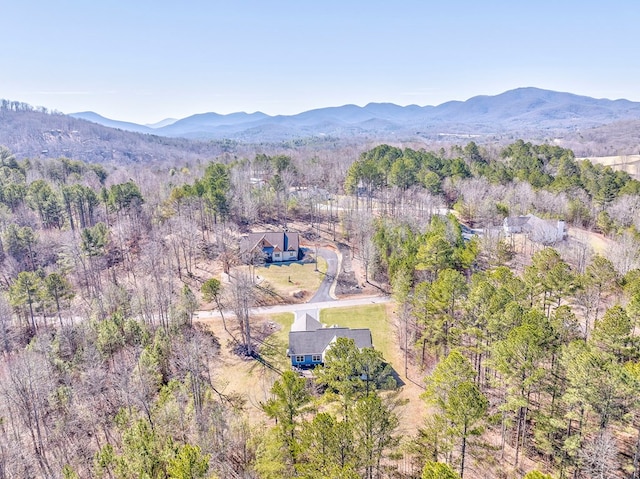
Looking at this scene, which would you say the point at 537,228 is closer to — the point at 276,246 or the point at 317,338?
the point at 276,246

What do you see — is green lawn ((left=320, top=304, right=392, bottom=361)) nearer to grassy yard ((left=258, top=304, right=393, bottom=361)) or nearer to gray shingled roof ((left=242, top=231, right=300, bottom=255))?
grassy yard ((left=258, top=304, right=393, bottom=361))

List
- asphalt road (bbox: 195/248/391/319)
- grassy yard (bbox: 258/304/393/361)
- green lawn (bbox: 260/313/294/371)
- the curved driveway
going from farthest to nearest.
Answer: the curved driveway < asphalt road (bbox: 195/248/391/319) < grassy yard (bbox: 258/304/393/361) < green lawn (bbox: 260/313/294/371)

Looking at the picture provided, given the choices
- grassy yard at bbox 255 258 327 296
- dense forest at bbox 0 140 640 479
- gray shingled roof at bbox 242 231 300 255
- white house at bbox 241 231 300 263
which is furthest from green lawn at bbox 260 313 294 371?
gray shingled roof at bbox 242 231 300 255

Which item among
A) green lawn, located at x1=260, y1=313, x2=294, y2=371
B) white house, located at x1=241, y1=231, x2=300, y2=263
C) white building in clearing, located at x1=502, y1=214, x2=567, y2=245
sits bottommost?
green lawn, located at x1=260, y1=313, x2=294, y2=371

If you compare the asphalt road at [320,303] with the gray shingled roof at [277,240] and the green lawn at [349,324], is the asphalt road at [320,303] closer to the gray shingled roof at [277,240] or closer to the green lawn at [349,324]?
the green lawn at [349,324]

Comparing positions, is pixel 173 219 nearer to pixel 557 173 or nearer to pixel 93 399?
pixel 93 399

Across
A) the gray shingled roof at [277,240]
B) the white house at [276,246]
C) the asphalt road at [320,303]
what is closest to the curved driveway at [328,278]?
the asphalt road at [320,303]

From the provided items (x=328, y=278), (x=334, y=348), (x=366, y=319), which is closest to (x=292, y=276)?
(x=328, y=278)

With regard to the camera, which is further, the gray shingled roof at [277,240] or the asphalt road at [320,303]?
the gray shingled roof at [277,240]
